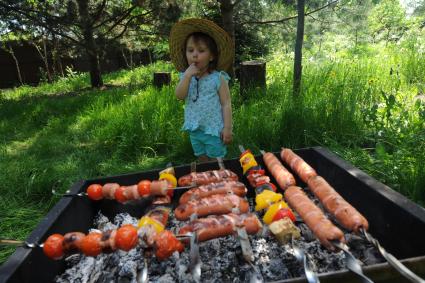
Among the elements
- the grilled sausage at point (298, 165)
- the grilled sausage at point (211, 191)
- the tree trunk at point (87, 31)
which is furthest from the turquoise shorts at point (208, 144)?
the tree trunk at point (87, 31)

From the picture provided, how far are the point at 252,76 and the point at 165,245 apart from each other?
166 inches

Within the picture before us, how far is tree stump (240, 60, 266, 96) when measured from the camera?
211 inches

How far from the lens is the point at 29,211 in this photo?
307 cm

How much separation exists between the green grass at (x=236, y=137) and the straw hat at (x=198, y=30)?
1137mm

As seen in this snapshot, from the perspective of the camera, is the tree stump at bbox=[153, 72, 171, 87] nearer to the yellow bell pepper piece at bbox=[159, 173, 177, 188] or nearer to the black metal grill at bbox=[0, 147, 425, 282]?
the black metal grill at bbox=[0, 147, 425, 282]

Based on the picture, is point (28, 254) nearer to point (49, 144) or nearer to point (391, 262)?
point (391, 262)

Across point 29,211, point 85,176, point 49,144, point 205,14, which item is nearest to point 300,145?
point 85,176

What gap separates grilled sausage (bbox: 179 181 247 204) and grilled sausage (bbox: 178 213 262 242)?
1.03ft

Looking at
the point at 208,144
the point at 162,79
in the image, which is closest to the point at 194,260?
the point at 208,144

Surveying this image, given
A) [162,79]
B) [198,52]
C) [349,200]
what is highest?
[198,52]

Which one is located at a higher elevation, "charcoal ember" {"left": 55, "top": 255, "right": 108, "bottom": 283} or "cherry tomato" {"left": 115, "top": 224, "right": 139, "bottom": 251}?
"cherry tomato" {"left": 115, "top": 224, "right": 139, "bottom": 251}

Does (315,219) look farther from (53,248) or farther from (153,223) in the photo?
(53,248)

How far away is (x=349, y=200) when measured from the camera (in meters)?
2.16

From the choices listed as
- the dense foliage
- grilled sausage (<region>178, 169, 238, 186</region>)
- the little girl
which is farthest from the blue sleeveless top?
grilled sausage (<region>178, 169, 238, 186</region>)
